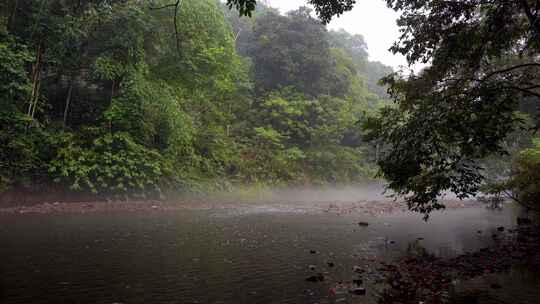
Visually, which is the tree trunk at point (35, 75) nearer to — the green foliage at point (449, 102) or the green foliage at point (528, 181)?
the green foliage at point (449, 102)

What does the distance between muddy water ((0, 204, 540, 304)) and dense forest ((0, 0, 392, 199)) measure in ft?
12.1

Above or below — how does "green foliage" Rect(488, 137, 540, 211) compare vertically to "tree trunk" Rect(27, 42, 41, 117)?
below

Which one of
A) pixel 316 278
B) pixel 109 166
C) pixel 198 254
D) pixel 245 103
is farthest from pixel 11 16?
pixel 245 103

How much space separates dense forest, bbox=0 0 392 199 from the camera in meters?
21.0

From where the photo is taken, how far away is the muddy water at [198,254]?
25.0 ft

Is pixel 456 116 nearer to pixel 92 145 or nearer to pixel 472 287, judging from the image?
pixel 472 287

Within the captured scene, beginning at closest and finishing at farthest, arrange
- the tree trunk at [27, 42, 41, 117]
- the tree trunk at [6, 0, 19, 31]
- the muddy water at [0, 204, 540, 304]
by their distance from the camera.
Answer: the muddy water at [0, 204, 540, 304] < the tree trunk at [6, 0, 19, 31] < the tree trunk at [27, 42, 41, 117]

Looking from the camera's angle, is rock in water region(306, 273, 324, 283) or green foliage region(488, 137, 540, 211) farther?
green foliage region(488, 137, 540, 211)

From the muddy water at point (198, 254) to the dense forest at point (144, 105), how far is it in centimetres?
369

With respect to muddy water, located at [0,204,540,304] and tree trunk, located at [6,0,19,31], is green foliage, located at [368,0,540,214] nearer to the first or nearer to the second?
muddy water, located at [0,204,540,304]

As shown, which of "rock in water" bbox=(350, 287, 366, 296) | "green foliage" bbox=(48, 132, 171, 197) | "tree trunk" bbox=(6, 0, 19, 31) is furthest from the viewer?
"green foliage" bbox=(48, 132, 171, 197)

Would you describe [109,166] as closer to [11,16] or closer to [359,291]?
[11,16]

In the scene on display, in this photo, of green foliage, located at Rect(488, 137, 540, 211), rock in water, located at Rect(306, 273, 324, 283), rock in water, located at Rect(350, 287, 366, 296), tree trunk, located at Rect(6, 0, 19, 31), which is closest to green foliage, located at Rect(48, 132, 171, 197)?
tree trunk, located at Rect(6, 0, 19, 31)

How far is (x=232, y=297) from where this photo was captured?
297 inches
